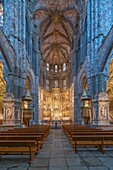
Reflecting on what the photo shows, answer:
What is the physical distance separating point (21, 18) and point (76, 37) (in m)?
16.7

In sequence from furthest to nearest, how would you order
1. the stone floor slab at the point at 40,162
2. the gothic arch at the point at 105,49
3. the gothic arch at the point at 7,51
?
the gothic arch at the point at 7,51 → the gothic arch at the point at 105,49 → the stone floor slab at the point at 40,162

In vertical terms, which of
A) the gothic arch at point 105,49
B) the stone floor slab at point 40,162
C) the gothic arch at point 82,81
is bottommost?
the stone floor slab at point 40,162

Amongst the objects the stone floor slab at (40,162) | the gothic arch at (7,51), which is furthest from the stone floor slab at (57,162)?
the gothic arch at (7,51)

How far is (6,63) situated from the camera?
20391 mm

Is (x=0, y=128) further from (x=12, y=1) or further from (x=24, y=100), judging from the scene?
(x=12, y=1)

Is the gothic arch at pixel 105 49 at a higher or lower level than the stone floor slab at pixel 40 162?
higher

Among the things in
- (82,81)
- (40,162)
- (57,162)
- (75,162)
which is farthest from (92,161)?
(82,81)

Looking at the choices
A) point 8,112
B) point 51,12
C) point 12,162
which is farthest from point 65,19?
point 12,162

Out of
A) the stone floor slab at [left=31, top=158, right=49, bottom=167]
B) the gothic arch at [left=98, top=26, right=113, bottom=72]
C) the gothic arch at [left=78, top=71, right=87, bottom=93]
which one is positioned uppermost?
the gothic arch at [left=98, top=26, right=113, bottom=72]

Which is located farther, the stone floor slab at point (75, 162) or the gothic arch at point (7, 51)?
the gothic arch at point (7, 51)

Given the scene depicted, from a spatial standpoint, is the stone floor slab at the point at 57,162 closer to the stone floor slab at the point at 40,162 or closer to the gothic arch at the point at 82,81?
the stone floor slab at the point at 40,162

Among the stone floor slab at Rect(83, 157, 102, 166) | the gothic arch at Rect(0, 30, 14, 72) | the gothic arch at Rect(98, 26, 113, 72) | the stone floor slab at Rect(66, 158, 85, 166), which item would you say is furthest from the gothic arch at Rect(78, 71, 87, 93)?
the stone floor slab at Rect(66, 158, 85, 166)

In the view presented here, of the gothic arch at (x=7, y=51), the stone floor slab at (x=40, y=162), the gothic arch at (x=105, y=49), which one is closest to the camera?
the stone floor slab at (x=40, y=162)

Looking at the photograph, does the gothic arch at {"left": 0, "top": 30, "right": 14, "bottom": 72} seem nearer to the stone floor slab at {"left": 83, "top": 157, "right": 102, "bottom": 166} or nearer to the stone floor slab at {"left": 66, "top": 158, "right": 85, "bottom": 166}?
the stone floor slab at {"left": 66, "top": 158, "right": 85, "bottom": 166}
